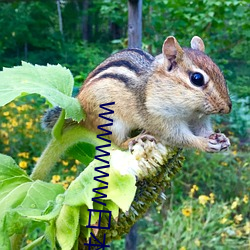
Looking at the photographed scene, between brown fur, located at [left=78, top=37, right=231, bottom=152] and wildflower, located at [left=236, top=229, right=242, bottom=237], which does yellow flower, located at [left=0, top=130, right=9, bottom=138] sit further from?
brown fur, located at [left=78, top=37, right=231, bottom=152]

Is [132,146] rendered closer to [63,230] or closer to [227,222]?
[63,230]

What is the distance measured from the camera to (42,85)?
669 mm

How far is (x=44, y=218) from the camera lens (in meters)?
0.55

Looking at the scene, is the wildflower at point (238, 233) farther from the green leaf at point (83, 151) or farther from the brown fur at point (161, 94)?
the green leaf at point (83, 151)

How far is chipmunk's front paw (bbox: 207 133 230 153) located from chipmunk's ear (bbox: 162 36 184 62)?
0.57 ft

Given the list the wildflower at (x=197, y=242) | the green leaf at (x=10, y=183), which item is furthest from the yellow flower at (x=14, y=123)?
the green leaf at (x=10, y=183)

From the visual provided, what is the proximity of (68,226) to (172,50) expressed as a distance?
42 cm

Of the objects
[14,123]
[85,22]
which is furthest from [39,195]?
[85,22]

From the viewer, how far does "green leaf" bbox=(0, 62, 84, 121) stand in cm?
63

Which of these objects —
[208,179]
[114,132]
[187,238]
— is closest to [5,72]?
[114,132]

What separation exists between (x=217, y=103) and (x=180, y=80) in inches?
4.4

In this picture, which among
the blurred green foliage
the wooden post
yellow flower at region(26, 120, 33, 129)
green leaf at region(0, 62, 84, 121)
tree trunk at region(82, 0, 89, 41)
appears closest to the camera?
green leaf at region(0, 62, 84, 121)

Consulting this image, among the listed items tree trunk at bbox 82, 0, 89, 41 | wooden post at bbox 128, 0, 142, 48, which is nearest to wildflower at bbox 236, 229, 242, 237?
wooden post at bbox 128, 0, 142, 48

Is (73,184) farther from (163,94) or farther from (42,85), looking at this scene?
(163,94)
